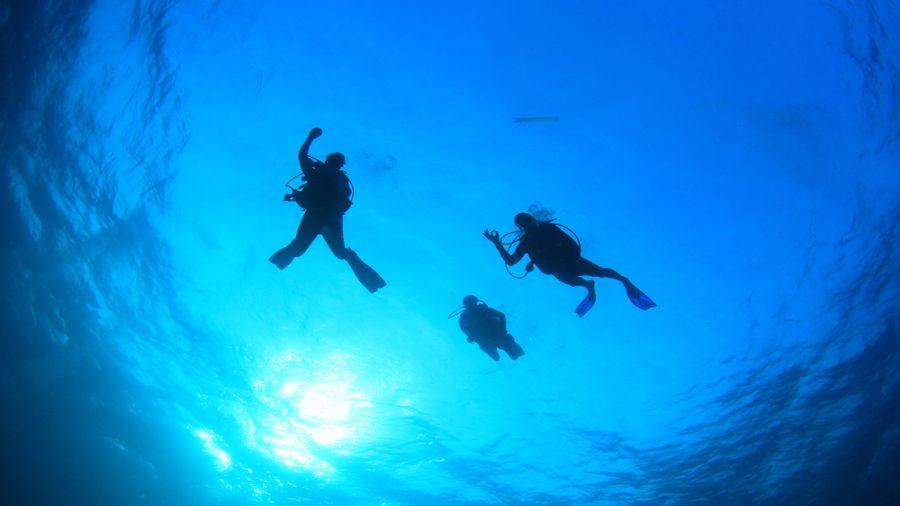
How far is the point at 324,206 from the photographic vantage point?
6711 millimetres

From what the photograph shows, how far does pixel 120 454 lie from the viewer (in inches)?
1165

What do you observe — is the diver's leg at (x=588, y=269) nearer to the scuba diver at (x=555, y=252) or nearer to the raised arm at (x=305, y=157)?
the scuba diver at (x=555, y=252)

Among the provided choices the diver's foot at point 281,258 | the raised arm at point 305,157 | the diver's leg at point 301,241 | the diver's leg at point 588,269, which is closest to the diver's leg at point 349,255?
the diver's leg at point 301,241

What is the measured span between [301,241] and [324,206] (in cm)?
70

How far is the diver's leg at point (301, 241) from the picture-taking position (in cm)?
681

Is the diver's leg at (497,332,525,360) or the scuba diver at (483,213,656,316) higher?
the diver's leg at (497,332,525,360)

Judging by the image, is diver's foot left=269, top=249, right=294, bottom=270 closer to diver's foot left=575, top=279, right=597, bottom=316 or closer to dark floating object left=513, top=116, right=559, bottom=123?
diver's foot left=575, top=279, right=597, bottom=316

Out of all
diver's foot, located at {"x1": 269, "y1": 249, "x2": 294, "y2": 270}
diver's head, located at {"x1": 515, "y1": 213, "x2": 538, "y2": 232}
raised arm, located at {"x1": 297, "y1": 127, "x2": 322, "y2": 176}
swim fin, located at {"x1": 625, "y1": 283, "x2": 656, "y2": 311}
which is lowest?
diver's foot, located at {"x1": 269, "y1": 249, "x2": 294, "y2": 270}

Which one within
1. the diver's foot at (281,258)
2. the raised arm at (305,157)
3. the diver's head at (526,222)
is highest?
the diver's head at (526,222)

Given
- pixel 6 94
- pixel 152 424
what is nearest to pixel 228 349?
pixel 6 94

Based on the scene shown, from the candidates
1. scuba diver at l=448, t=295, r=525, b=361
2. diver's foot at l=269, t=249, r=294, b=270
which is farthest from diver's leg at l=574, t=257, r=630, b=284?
diver's foot at l=269, t=249, r=294, b=270

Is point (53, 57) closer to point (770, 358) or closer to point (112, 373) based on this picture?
point (112, 373)

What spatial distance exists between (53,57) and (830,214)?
22410 millimetres

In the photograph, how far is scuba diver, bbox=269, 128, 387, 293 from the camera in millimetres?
6559
